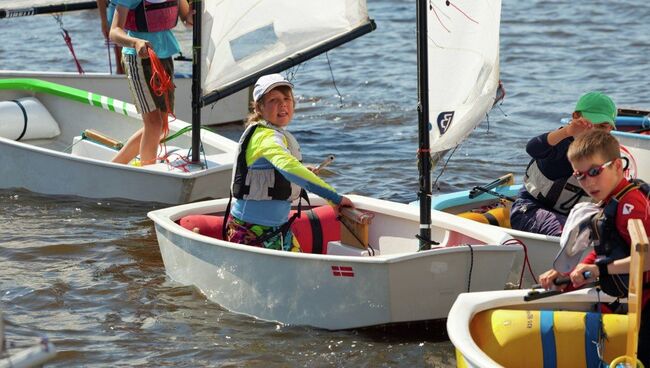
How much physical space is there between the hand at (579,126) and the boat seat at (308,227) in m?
1.09

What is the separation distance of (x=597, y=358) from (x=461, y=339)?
482mm

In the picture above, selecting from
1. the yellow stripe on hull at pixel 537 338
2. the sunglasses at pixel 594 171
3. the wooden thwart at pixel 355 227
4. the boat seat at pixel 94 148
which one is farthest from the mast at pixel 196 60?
the sunglasses at pixel 594 171

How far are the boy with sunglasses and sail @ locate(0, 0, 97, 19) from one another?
6.40 m

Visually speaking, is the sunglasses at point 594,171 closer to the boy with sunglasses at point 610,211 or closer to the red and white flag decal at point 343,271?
the boy with sunglasses at point 610,211

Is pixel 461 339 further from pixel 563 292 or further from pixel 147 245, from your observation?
pixel 147 245

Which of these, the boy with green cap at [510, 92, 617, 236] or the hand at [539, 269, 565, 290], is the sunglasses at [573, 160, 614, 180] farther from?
the boy with green cap at [510, 92, 617, 236]

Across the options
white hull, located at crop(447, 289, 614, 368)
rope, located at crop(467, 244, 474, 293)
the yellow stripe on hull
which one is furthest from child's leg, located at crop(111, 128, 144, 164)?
the yellow stripe on hull

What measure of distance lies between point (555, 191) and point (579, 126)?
0.44m

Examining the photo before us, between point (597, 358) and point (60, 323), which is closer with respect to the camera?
point (597, 358)

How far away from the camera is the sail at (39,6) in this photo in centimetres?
935

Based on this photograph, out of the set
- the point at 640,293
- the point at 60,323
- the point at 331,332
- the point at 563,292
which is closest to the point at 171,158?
the point at 60,323

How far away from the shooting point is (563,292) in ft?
13.1

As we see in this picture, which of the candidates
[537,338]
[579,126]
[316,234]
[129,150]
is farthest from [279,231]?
[129,150]

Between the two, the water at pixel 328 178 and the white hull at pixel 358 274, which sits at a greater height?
the white hull at pixel 358 274
